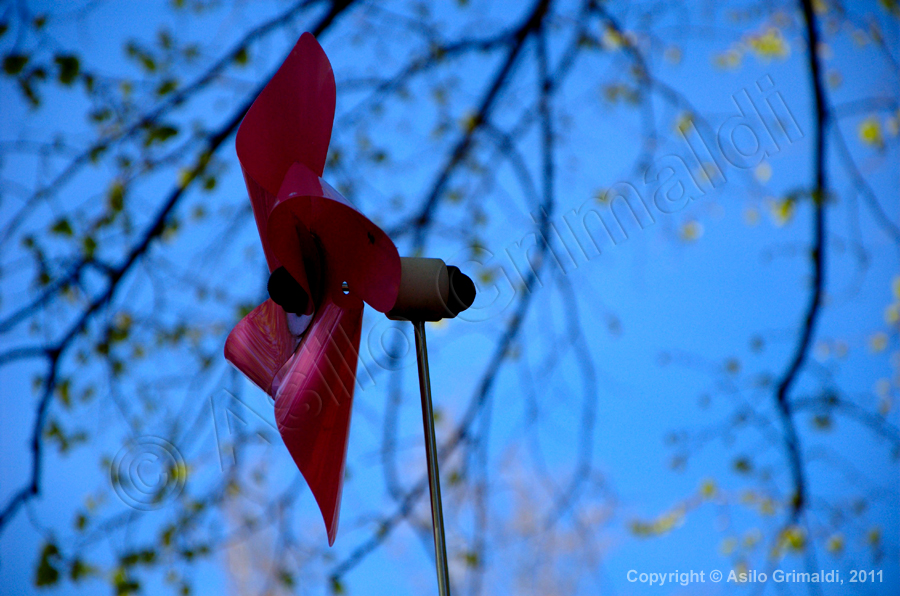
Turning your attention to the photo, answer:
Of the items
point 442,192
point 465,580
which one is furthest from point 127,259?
point 465,580

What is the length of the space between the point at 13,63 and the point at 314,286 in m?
0.97

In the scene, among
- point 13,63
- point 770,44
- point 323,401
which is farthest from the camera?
A: point 770,44

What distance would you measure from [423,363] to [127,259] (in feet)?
3.19

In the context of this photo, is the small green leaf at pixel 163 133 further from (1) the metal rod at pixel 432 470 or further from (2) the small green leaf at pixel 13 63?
(1) the metal rod at pixel 432 470

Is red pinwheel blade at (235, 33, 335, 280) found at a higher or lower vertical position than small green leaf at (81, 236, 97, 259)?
lower

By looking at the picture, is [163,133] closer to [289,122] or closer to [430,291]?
[289,122]

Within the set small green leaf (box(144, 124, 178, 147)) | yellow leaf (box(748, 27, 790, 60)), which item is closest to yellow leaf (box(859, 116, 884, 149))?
yellow leaf (box(748, 27, 790, 60))

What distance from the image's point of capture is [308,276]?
1.87 ft

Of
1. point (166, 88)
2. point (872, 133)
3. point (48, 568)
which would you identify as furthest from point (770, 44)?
point (48, 568)

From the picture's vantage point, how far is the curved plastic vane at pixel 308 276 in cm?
51

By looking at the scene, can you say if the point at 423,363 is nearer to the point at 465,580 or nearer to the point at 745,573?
the point at 465,580

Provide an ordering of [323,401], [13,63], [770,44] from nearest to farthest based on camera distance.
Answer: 1. [323,401]
2. [13,63]
3. [770,44]

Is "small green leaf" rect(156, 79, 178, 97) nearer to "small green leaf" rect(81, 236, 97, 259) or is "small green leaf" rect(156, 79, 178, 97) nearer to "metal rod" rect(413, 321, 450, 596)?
"small green leaf" rect(81, 236, 97, 259)

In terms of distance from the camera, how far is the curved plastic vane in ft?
1.67
